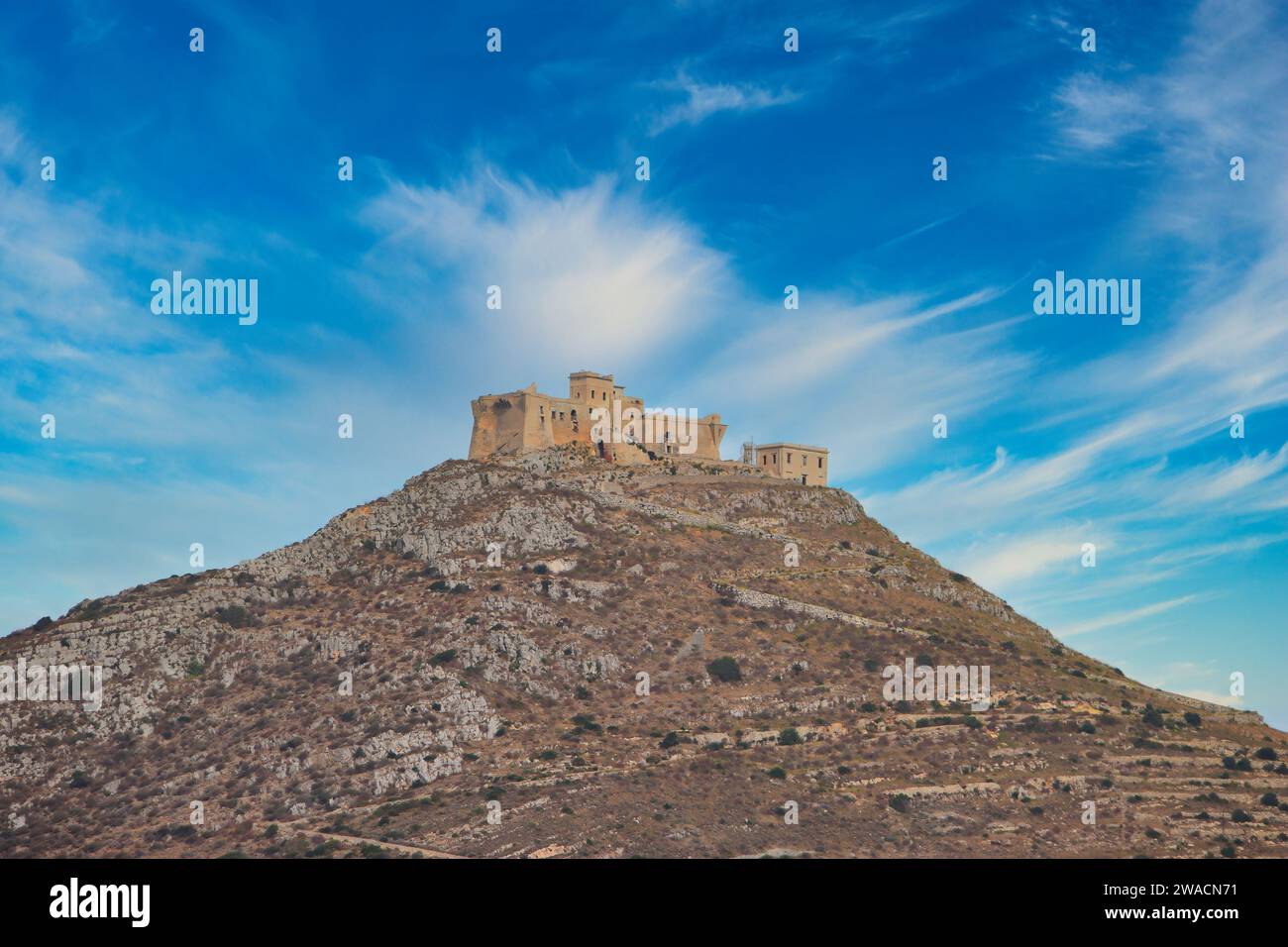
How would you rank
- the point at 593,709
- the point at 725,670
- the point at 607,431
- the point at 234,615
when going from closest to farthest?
the point at 593,709 → the point at 725,670 → the point at 234,615 → the point at 607,431

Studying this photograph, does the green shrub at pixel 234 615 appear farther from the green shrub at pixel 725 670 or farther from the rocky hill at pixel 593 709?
the green shrub at pixel 725 670

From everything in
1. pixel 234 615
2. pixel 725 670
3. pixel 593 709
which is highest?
pixel 234 615

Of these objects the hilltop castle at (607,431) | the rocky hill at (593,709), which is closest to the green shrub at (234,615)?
the rocky hill at (593,709)

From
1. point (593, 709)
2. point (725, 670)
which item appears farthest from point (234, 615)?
point (725, 670)

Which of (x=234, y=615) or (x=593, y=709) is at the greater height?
(x=234, y=615)

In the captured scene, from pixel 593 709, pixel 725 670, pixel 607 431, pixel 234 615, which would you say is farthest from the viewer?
pixel 607 431

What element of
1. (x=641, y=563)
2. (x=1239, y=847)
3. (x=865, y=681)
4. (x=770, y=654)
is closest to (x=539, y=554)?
(x=641, y=563)

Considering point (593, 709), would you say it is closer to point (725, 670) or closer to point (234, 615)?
point (725, 670)
